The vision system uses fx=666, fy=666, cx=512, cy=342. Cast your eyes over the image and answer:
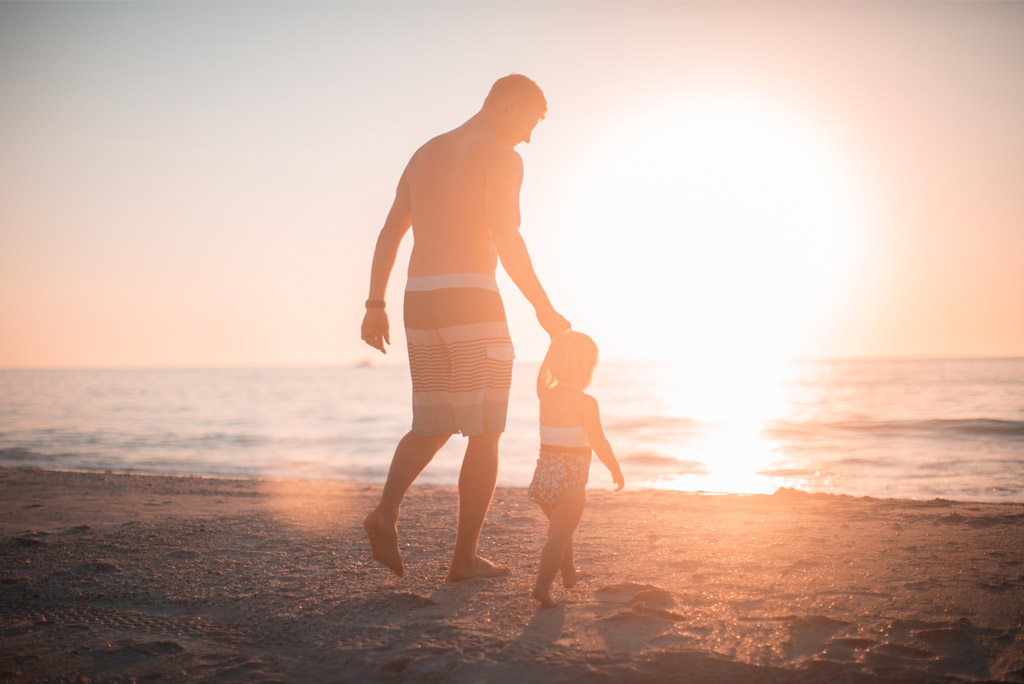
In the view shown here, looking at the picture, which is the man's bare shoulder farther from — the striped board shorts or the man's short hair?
the striped board shorts

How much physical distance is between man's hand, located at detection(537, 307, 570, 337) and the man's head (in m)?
0.88

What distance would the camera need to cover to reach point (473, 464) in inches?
117

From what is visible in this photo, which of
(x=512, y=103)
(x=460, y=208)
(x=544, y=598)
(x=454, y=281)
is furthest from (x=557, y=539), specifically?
(x=512, y=103)

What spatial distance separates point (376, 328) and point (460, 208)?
73 cm

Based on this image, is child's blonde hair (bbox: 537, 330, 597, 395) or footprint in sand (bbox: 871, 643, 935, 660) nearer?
footprint in sand (bbox: 871, 643, 935, 660)

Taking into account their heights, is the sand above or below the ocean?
above

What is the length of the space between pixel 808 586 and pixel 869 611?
1.10 ft

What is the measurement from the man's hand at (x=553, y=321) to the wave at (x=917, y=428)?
13.6 m

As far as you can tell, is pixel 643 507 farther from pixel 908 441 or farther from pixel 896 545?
pixel 908 441

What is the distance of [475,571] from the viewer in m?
3.03

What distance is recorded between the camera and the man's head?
3105mm

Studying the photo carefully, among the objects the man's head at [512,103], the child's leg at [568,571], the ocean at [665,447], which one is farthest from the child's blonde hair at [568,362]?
the ocean at [665,447]

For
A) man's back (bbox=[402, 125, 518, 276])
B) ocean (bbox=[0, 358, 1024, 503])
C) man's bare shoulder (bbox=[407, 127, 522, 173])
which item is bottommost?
ocean (bbox=[0, 358, 1024, 503])

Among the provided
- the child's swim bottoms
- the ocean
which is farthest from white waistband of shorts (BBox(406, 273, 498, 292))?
the ocean
